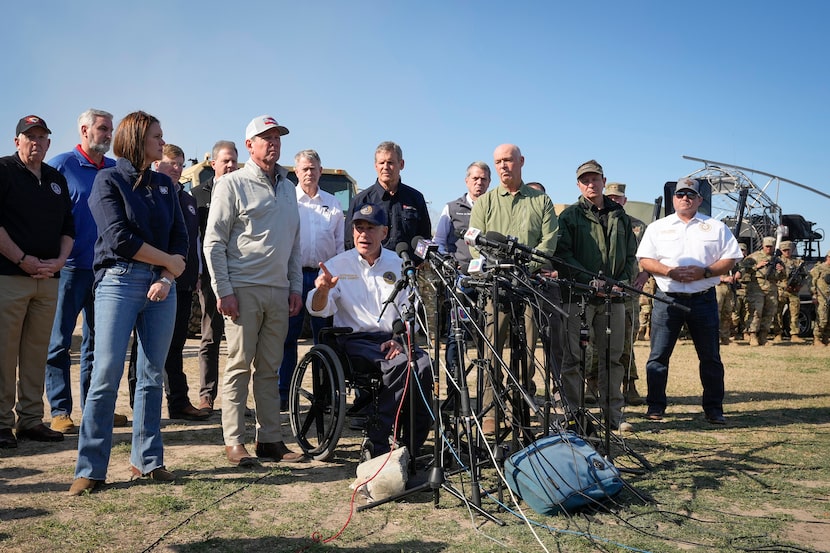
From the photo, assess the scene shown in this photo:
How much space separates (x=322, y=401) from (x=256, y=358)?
533 mm

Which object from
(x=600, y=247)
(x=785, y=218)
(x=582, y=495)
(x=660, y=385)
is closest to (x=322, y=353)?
(x=582, y=495)

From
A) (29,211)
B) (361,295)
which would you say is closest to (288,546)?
(361,295)

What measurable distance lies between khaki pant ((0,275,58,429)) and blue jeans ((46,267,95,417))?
0.15 m

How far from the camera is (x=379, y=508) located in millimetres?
3641

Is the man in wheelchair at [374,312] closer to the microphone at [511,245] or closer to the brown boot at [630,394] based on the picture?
the microphone at [511,245]

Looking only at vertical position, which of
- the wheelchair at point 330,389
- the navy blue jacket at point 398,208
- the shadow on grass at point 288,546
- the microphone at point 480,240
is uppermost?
the navy blue jacket at point 398,208

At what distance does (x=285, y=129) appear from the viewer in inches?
180

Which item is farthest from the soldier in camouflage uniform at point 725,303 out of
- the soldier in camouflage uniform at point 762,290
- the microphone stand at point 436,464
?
the microphone stand at point 436,464

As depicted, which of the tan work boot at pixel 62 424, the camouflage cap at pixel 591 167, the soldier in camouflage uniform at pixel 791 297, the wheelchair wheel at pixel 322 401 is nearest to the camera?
the wheelchair wheel at pixel 322 401

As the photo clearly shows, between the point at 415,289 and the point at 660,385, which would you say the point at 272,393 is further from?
the point at 660,385

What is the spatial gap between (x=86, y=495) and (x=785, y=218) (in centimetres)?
1786

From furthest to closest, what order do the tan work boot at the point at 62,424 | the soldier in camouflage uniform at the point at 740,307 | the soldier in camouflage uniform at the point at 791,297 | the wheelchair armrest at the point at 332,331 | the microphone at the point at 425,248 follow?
the soldier in camouflage uniform at the point at 791,297 → the soldier in camouflage uniform at the point at 740,307 → the tan work boot at the point at 62,424 → the wheelchair armrest at the point at 332,331 → the microphone at the point at 425,248

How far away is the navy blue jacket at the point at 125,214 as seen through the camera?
3756mm

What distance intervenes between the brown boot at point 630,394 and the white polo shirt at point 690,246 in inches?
47.5
